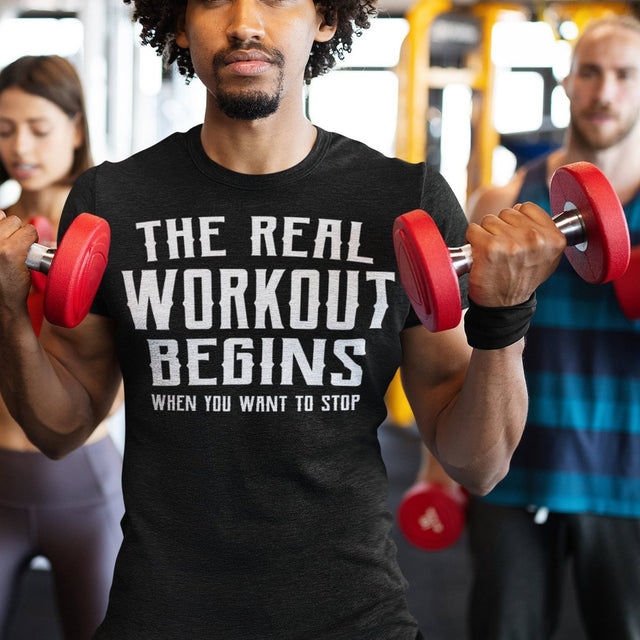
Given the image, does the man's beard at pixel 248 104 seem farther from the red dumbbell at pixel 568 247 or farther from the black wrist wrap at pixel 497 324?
the black wrist wrap at pixel 497 324

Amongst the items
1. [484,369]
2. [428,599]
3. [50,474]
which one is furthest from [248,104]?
[428,599]

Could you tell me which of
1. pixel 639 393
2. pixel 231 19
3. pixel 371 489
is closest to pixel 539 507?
pixel 639 393

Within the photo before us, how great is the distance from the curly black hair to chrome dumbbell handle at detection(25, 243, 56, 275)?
517mm

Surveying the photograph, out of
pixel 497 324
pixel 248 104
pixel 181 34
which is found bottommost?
pixel 497 324

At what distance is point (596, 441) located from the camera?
1998mm

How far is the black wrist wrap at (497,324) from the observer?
109cm

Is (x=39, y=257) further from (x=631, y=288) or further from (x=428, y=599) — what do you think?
(x=428, y=599)

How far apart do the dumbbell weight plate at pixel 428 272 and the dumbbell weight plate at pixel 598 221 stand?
201mm

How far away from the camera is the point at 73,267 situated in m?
Answer: 1.12

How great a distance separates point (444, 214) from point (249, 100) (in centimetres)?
32

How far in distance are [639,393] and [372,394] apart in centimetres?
94

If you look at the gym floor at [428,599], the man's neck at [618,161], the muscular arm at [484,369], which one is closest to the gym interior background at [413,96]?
the gym floor at [428,599]

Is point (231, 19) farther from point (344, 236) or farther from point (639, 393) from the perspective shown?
point (639, 393)

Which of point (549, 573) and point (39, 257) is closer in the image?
point (39, 257)
